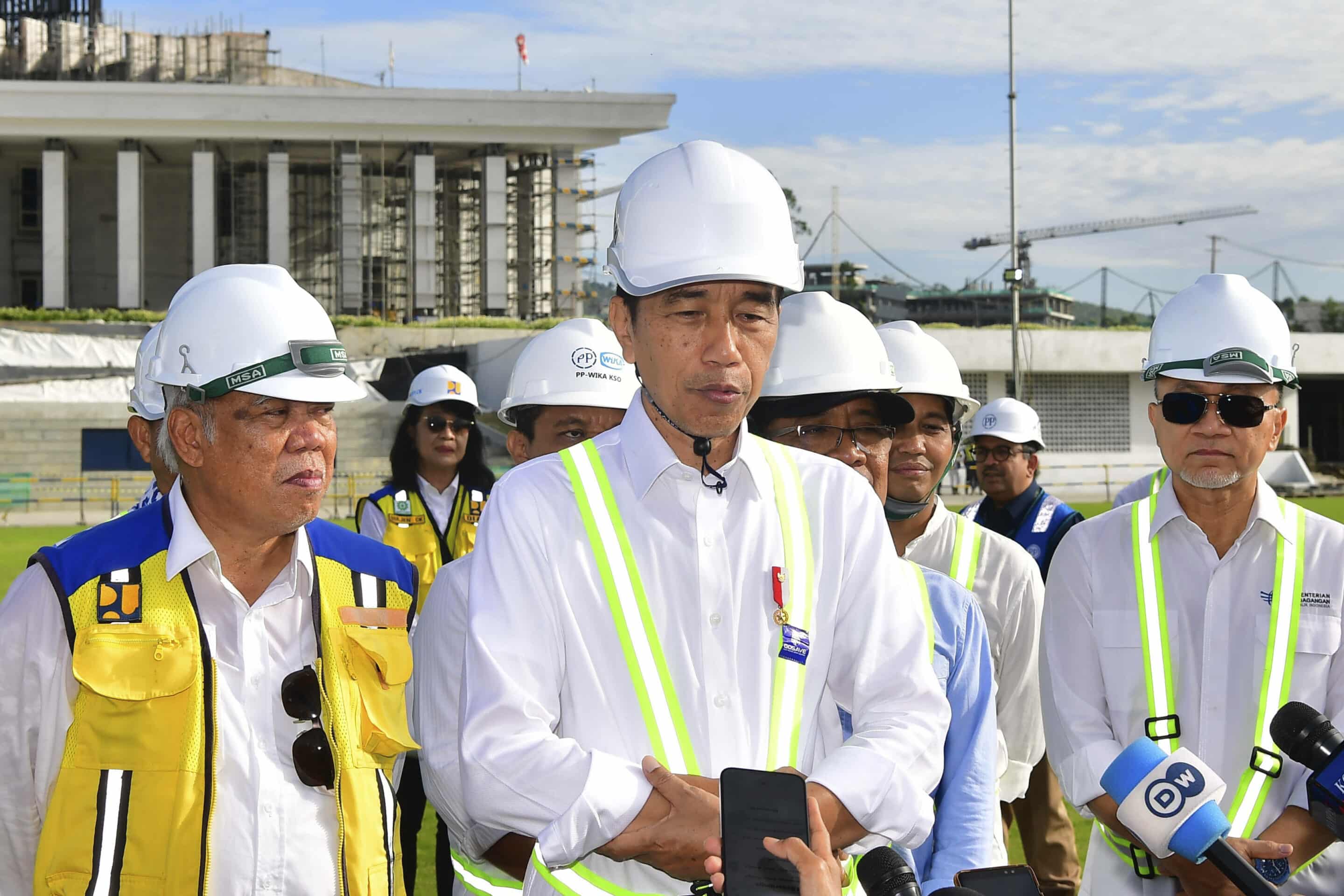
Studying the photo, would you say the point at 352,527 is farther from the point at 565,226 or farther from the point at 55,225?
the point at 55,225

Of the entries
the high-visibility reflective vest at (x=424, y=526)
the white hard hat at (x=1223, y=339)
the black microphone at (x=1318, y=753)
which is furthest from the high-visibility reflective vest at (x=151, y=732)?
the high-visibility reflective vest at (x=424, y=526)

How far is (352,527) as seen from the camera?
70.6ft

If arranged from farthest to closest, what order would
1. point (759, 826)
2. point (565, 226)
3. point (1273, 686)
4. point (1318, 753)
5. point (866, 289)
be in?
point (866, 289) → point (565, 226) → point (1273, 686) → point (1318, 753) → point (759, 826)

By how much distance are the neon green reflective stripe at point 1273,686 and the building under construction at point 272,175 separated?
174ft

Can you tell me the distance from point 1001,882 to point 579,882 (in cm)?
81

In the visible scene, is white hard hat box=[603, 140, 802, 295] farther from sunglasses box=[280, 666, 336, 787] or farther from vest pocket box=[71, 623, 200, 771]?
vest pocket box=[71, 623, 200, 771]

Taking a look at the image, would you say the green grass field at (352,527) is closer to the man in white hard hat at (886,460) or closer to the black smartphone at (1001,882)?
the man in white hard hat at (886,460)

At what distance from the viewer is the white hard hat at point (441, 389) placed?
8164mm

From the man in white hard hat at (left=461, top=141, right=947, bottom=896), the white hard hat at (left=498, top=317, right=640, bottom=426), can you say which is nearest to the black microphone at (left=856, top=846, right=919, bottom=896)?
the man in white hard hat at (left=461, top=141, right=947, bottom=896)

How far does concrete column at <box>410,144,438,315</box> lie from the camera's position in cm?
5566

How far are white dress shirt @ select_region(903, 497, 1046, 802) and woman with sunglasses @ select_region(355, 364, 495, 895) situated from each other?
10.1ft

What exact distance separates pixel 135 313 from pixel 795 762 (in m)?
49.5

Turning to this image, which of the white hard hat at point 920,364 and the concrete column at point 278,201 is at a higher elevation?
the concrete column at point 278,201

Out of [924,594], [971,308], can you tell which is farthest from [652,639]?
[971,308]
